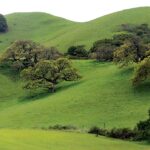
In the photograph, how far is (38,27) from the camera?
168625 millimetres

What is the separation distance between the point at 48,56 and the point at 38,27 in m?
82.0

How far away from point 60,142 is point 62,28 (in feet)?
390

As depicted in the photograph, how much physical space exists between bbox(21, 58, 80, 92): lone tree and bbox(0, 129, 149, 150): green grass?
29.5m

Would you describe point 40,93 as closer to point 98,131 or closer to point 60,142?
point 98,131

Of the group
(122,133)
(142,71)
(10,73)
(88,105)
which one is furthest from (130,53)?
(122,133)

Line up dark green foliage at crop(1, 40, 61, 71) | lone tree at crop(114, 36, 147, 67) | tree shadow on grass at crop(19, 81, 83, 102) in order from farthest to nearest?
dark green foliage at crop(1, 40, 61, 71)
lone tree at crop(114, 36, 147, 67)
tree shadow on grass at crop(19, 81, 83, 102)

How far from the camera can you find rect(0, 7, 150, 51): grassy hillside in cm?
11975

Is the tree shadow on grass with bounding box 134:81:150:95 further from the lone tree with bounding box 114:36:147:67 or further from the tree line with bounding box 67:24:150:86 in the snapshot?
the lone tree with bounding box 114:36:147:67

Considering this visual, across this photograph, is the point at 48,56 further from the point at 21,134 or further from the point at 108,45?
the point at 21,134

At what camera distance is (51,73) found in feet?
247

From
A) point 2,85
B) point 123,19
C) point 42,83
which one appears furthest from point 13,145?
point 123,19

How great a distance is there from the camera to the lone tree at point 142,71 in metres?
62.9

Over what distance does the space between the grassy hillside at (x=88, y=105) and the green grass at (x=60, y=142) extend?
8.02m

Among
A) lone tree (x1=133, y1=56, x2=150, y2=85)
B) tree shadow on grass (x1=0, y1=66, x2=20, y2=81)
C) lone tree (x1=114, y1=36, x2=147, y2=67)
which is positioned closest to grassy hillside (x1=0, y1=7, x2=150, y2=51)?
tree shadow on grass (x1=0, y1=66, x2=20, y2=81)
